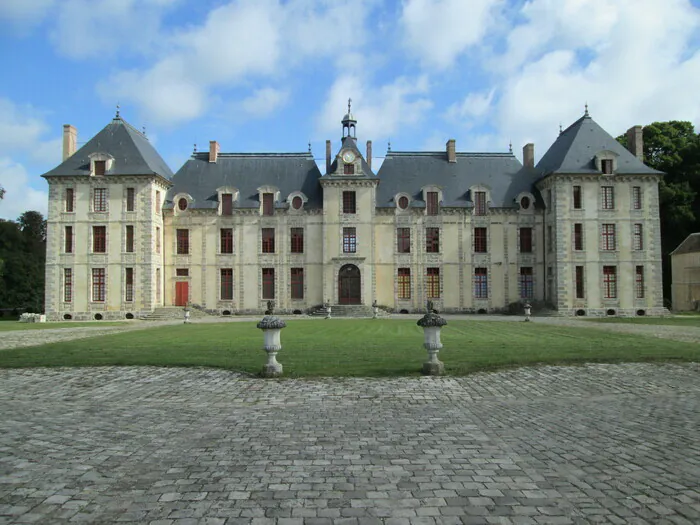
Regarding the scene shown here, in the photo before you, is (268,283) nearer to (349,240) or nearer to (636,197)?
(349,240)

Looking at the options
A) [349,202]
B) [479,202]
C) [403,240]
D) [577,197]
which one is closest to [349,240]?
[349,202]

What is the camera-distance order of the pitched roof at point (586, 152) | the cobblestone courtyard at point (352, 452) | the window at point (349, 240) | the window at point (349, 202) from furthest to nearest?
the window at point (349, 240) < the window at point (349, 202) < the pitched roof at point (586, 152) < the cobblestone courtyard at point (352, 452)

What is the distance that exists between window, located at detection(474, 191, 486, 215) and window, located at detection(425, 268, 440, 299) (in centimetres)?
495

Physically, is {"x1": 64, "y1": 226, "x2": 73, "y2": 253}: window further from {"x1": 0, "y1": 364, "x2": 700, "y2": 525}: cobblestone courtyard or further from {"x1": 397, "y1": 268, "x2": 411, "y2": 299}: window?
{"x1": 0, "y1": 364, "x2": 700, "y2": 525}: cobblestone courtyard

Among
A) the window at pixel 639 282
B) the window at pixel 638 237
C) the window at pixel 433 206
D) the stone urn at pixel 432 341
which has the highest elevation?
the window at pixel 433 206

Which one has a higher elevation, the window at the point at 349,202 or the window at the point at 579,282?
the window at the point at 349,202

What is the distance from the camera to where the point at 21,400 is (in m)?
8.57

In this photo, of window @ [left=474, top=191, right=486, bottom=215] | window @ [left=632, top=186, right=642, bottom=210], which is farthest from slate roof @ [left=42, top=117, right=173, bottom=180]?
window @ [left=632, top=186, right=642, bottom=210]

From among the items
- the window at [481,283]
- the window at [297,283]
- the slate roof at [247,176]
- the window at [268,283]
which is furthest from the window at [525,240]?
the window at [268,283]

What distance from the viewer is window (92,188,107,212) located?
35.7m

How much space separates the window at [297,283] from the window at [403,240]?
6.95m

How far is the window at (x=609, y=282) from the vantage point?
3525 centimetres

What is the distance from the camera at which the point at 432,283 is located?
3797 cm

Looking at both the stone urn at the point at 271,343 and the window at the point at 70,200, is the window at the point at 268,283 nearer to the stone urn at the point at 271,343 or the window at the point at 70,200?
the window at the point at 70,200
